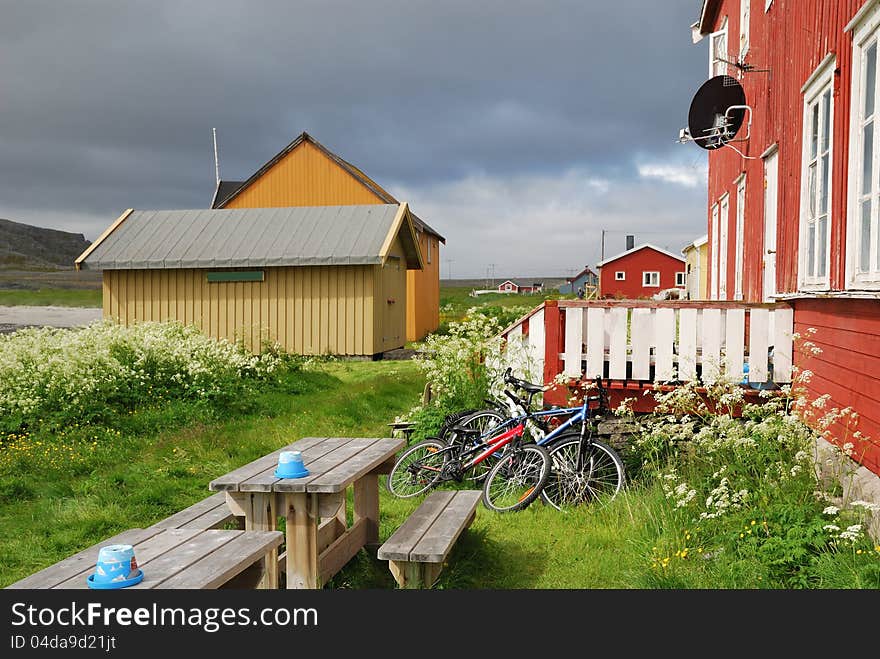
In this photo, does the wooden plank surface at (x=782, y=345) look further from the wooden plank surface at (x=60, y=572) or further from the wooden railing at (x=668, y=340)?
the wooden plank surface at (x=60, y=572)

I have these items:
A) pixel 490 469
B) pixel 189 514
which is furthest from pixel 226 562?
pixel 490 469

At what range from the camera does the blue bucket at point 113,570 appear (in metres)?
3.17

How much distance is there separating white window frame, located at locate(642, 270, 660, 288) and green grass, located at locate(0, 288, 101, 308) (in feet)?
127

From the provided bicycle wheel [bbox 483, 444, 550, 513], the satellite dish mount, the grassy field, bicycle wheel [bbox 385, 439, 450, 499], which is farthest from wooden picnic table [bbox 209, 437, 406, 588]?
the grassy field

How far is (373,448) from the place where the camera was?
5859 mm

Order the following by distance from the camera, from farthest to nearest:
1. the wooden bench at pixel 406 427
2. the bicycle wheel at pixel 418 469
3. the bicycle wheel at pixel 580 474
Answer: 1. the wooden bench at pixel 406 427
2. the bicycle wheel at pixel 418 469
3. the bicycle wheel at pixel 580 474

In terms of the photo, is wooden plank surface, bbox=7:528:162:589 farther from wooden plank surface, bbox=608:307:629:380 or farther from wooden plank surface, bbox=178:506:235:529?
wooden plank surface, bbox=608:307:629:380

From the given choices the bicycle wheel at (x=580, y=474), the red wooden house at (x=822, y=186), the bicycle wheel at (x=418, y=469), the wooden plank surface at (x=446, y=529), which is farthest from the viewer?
the bicycle wheel at (x=418, y=469)

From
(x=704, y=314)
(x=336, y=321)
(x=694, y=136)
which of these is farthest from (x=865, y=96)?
A: (x=336, y=321)

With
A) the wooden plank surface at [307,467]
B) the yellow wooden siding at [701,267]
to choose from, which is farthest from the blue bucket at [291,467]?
the yellow wooden siding at [701,267]

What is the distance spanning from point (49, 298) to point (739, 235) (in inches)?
2284

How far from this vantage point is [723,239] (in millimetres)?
13703

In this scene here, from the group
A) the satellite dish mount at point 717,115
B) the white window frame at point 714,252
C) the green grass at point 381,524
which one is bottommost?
the green grass at point 381,524

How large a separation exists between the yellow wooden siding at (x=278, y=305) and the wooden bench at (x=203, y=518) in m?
12.2
